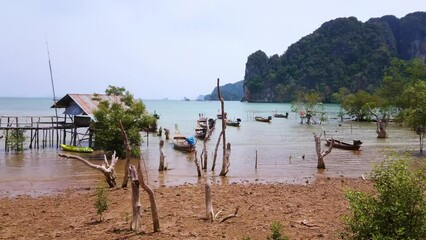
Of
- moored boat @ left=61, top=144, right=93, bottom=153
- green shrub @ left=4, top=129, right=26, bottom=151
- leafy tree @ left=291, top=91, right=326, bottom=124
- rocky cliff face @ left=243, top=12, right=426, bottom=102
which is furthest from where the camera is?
rocky cliff face @ left=243, top=12, right=426, bottom=102

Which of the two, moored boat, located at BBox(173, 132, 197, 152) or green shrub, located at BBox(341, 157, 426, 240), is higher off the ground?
green shrub, located at BBox(341, 157, 426, 240)

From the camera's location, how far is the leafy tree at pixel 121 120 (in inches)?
1149

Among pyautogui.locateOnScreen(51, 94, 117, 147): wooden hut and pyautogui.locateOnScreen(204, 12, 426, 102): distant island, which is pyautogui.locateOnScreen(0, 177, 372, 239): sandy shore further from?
pyautogui.locateOnScreen(204, 12, 426, 102): distant island

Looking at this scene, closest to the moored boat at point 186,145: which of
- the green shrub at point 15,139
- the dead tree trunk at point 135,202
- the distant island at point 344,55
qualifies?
the green shrub at point 15,139

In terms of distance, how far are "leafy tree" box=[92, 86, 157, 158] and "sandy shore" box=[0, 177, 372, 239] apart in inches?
410

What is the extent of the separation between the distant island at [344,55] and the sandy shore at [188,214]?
A: 14243cm

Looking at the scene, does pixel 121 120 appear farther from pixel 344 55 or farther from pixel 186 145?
pixel 344 55

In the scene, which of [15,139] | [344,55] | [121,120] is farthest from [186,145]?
[344,55]

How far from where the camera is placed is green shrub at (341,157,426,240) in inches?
299

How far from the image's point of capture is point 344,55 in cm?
17012

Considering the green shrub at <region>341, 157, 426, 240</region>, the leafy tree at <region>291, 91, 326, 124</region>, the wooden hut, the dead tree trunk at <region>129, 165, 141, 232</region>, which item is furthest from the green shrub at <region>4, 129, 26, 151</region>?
the leafy tree at <region>291, 91, 326, 124</region>

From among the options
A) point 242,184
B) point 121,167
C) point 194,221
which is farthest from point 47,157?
point 194,221

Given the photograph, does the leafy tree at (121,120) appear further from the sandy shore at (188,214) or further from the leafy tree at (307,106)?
the leafy tree at (307,106)

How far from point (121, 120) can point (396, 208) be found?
23.7 metres
